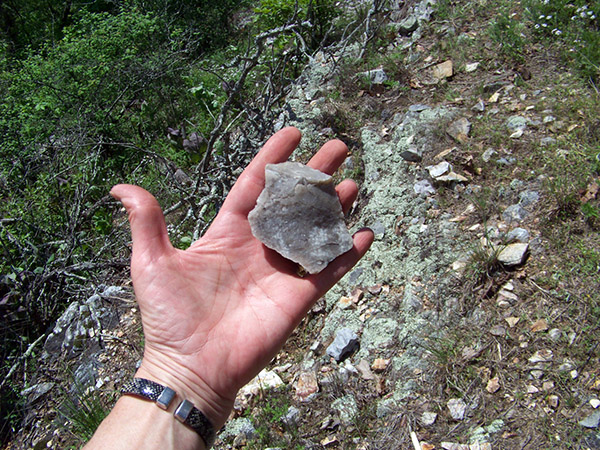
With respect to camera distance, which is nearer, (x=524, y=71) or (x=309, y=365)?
(x=309, y=365)

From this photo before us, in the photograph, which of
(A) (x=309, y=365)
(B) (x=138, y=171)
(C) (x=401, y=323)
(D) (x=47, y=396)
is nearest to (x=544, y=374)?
(C) (x=401, y=323)

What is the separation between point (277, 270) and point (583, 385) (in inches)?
57.4

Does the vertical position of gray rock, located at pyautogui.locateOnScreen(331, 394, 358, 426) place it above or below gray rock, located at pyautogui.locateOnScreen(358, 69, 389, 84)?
below

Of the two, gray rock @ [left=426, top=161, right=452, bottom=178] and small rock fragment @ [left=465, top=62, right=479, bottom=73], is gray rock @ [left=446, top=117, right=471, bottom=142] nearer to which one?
gray rock @ [left=426, top=161, right=452, bottom=178]

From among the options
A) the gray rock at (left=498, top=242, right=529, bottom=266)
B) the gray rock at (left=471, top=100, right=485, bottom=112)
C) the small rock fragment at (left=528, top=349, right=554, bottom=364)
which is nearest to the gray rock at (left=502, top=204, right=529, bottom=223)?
the gray rock at (left=498, top=242, right=529, bottom=266)

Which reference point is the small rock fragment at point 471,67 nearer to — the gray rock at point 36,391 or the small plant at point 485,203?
the small plant at point 485,203

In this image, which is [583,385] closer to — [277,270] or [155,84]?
[277,270]

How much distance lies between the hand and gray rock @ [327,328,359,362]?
1.80 ft

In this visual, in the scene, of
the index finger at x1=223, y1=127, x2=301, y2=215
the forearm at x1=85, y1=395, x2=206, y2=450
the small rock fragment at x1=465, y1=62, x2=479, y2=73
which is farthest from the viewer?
the small rock fragment at x1=465, y1=62, x2=479, y2=73

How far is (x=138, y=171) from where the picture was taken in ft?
15.1

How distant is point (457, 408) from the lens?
213 centimetres

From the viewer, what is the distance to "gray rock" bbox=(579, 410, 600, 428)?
188cm

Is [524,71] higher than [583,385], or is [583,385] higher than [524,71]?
[524,71]

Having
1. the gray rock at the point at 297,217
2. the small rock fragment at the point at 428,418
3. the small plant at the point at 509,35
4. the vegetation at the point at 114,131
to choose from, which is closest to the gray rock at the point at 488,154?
the small plant at the point at 509,35
